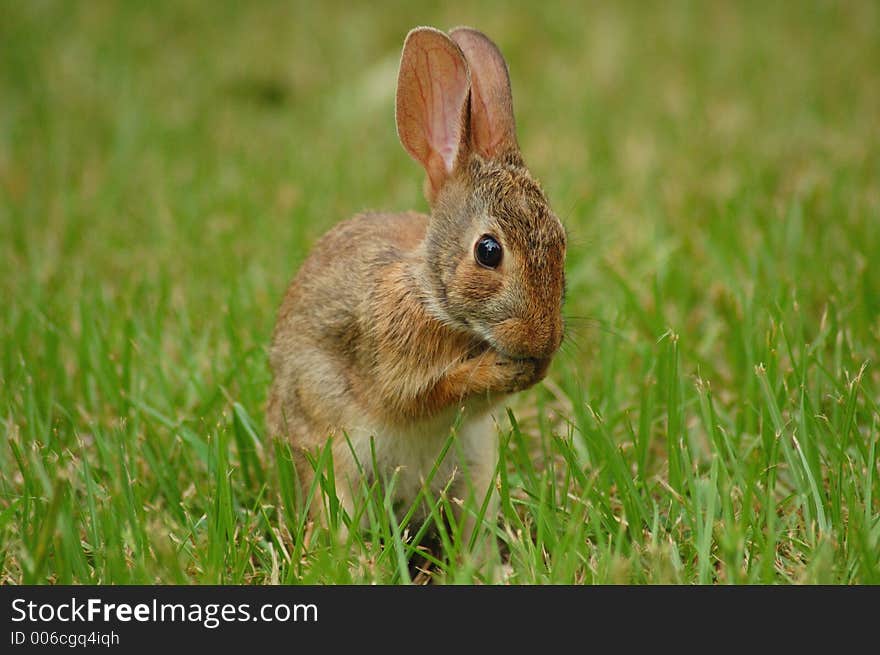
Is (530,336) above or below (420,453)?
above

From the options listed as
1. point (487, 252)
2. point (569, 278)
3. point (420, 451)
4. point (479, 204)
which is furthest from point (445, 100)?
point (569, 278)

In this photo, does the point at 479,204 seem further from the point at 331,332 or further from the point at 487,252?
the point at 331,332

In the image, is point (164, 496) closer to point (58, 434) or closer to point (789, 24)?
point (58, 434)

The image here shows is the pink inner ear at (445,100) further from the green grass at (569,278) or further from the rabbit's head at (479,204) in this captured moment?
the green grass at (569,278)

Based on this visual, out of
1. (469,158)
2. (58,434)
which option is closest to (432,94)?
(469,158)

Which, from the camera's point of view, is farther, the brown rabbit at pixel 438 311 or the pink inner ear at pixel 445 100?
the pink inner ear at pixel 445 100

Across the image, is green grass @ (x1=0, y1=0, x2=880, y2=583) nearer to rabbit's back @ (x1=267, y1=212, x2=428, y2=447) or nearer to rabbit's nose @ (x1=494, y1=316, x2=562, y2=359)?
rabbit's back @ (x1=267, y1=212, x2=428, y2=447)

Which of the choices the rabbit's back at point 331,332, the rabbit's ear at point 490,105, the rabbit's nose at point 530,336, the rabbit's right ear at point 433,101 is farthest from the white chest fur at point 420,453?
the rabbit's ear at point 490,105
